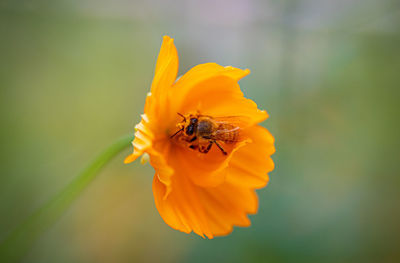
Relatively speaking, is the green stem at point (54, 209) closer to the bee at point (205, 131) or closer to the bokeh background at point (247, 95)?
the bee at point (205, 131)

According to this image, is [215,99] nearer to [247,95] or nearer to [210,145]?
[210,145]

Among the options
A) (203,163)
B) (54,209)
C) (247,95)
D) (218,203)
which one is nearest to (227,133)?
(203,163)

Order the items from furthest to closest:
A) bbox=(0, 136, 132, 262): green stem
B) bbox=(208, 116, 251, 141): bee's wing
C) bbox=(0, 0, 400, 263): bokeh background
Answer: bbox=(0, 0, 400, 263): bokeh background → bbox=(208, 116, 251, 141): bee's wing → bbox=(0, 136, 132, 262): green stem

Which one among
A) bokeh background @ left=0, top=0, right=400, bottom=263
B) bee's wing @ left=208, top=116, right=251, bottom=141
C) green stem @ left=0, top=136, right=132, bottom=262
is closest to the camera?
green stem @ left=0, top=136, right=132, bottom=262

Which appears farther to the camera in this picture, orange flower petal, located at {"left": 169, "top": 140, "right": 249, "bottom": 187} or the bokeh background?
the bokeh background

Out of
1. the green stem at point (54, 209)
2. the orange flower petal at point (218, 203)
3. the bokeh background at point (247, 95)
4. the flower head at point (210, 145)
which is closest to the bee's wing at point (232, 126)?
the flower head at point (210, 145)

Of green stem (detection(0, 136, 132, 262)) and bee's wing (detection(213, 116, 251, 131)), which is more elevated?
bee's wing (detection(213, 116, 251, 131))

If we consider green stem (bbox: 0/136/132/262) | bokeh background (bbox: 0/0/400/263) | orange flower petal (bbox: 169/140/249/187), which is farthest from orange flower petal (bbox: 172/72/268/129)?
bokeh background (bbox: 0/0/400/263)

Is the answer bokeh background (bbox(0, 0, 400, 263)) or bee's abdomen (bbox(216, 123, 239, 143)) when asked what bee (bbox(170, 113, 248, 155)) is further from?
bokeh background (bbox(0, 0, 400, 263))
